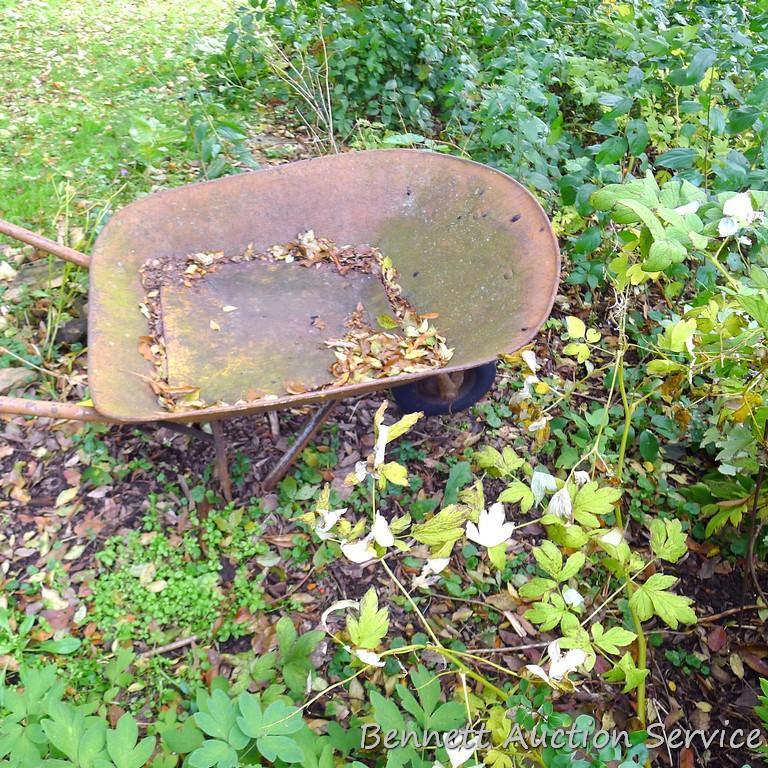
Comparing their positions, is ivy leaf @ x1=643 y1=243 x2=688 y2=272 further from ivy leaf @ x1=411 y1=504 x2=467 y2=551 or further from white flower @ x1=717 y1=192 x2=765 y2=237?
ivy leaf @ x1=411 y1=504 x2=467 y2=551

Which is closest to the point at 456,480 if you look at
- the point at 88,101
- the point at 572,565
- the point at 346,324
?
the point at 346,324

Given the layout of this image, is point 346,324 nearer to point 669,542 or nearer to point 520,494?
point 520,494

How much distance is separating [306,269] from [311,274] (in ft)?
0.12

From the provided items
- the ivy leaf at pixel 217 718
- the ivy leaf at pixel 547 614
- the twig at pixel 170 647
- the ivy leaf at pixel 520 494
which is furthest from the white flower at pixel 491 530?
the twig at pixel 170 647

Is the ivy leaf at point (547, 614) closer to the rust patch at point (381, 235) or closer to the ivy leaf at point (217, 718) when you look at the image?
the ivy leaf at point (217, 718)

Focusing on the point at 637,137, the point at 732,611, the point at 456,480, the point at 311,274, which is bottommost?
the point at 732,611

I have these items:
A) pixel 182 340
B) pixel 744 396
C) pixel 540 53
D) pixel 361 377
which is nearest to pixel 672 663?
pixel 744 396

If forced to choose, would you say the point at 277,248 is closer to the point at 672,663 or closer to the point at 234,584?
the point at 234,584

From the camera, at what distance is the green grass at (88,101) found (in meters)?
3.56

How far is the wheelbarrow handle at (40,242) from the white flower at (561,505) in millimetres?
2013

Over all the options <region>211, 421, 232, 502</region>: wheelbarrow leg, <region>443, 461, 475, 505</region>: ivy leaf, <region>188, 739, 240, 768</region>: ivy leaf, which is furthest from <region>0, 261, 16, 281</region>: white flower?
<region>188, 739, 240, 768</region>: ivy leaf

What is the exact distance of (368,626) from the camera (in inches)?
49.3

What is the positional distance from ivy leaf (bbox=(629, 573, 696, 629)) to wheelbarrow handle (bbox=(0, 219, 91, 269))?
225 centimetres

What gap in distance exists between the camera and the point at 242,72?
446 centimetres
